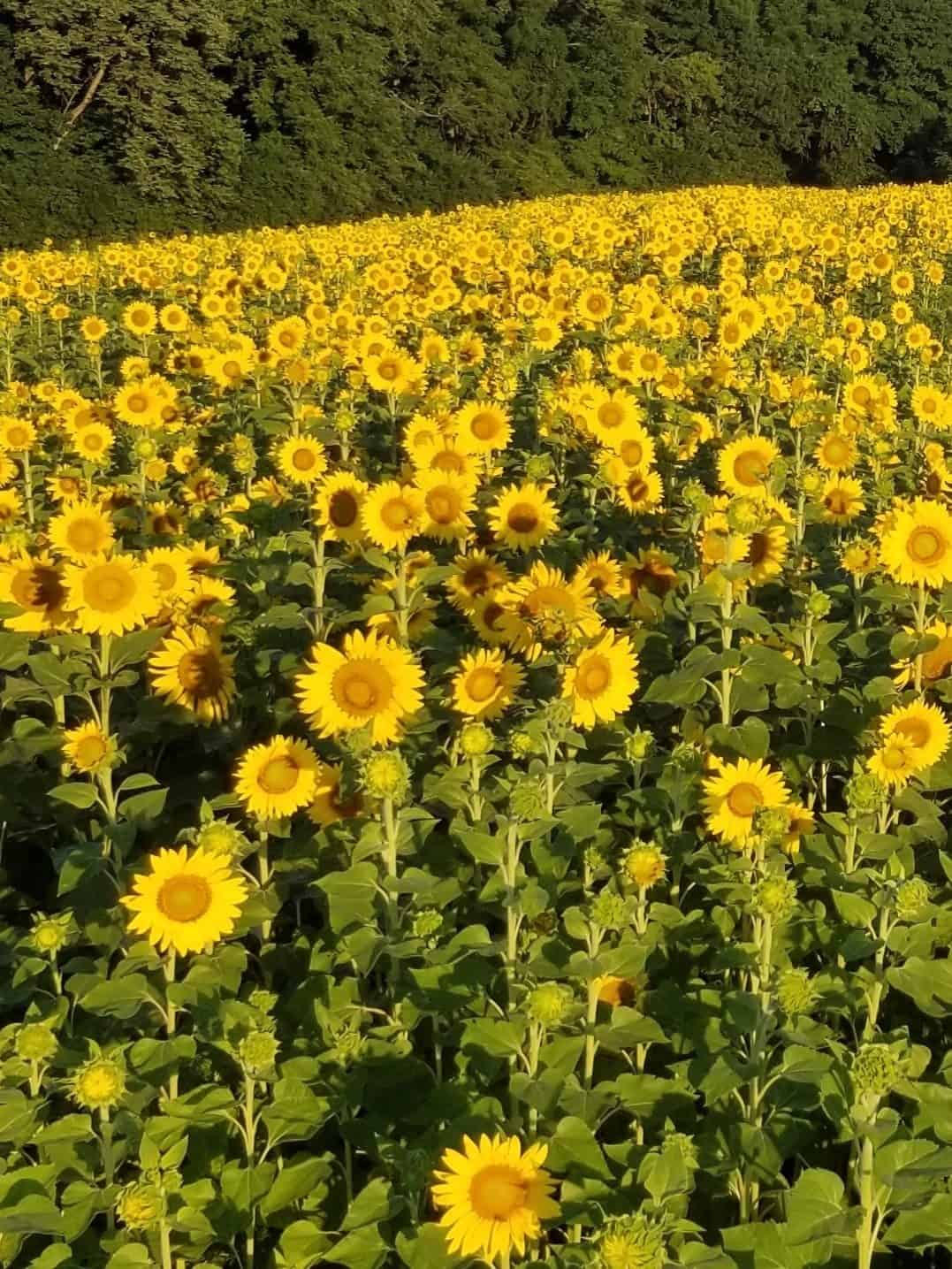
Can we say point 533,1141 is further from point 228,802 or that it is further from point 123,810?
point 123,810

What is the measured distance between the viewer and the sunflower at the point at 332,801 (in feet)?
9.82

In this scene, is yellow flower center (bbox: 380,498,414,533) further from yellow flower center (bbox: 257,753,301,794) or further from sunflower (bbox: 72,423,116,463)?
sunflower (bbox: 72,423,116,463)

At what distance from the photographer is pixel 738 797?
2.97 metres

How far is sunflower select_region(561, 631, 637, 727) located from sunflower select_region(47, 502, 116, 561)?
1.65 metres

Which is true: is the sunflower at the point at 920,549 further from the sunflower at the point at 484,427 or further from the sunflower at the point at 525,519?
the sunflower at the point at 484,427

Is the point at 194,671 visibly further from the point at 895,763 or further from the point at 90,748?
the point at 895,763

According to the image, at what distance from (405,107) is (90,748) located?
36170mm

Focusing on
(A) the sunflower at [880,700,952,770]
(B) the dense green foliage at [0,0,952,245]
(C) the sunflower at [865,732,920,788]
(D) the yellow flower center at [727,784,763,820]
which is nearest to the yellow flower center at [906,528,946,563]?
(A) the sunflower at [880,700,952,770]

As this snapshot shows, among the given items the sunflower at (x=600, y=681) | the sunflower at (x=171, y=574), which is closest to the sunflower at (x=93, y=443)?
the sunflower at (x=171, y=574)

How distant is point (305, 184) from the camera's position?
31.3 m

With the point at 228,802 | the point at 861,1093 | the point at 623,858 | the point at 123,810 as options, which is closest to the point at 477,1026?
the point at 623,858

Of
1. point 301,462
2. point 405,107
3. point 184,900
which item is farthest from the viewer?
point 405,107

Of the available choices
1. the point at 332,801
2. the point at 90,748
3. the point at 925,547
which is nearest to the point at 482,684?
the point at 332,801

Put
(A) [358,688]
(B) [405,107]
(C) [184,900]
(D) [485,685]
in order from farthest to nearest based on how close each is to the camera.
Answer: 1. (B) [405,107]
2. (D) [485,685]
3. (A) [358,688]
4. (C) [184,900]
